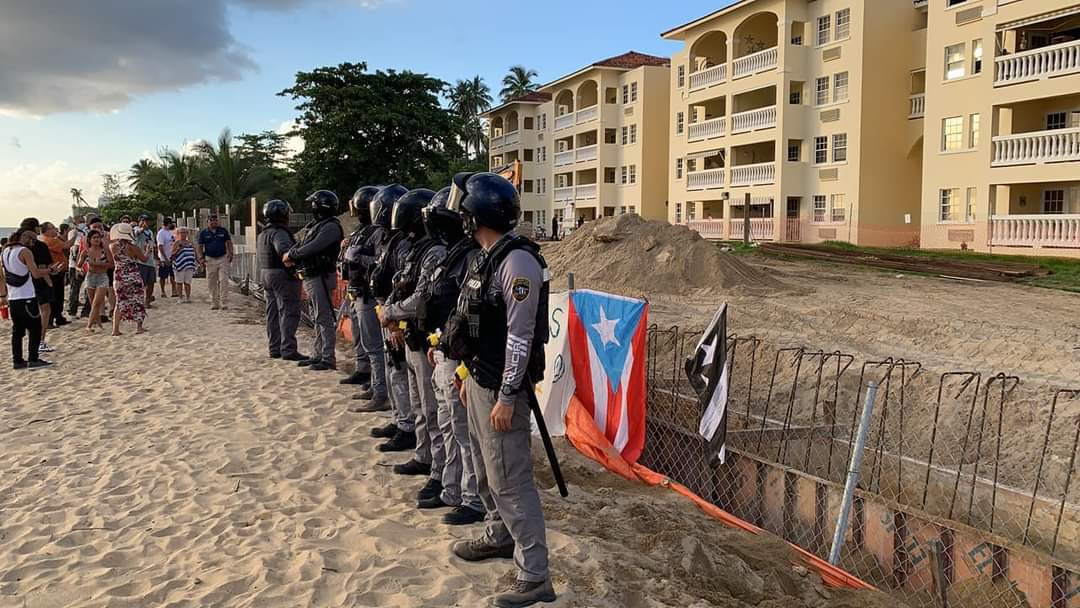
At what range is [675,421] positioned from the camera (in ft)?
24.6

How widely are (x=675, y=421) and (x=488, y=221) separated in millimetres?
4433

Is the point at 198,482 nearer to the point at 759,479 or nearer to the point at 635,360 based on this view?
the point at 635,360

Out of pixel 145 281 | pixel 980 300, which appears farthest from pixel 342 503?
pixel 980 300

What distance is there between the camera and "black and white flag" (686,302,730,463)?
5.48 meters

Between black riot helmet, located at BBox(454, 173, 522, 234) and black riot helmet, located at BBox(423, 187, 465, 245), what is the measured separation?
3.24 ft

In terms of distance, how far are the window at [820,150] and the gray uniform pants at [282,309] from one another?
26313 millimetres

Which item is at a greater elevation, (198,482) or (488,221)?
(488,221)

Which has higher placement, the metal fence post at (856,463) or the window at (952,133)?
the window at (952,133)

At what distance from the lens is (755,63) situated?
32.8 metres

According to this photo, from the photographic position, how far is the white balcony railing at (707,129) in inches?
1389

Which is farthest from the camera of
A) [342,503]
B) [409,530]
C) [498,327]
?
[342,503]

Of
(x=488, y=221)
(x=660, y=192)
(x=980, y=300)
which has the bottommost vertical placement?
(x=980, y=300)

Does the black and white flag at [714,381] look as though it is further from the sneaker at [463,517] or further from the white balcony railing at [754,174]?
the white balcony railing at [754,174]

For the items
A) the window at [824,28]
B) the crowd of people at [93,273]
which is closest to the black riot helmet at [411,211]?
the crowd of people at [93,273]
